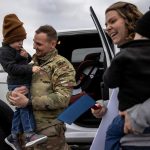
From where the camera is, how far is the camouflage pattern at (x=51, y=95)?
3445 millimetres

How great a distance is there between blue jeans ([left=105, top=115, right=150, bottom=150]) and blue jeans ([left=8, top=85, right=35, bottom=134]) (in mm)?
1206

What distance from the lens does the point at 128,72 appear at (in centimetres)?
227

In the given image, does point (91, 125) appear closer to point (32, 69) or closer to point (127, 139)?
point (32, 69)

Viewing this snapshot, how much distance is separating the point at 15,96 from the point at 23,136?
0.37 metres

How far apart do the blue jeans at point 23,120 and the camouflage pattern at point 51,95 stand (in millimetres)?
43

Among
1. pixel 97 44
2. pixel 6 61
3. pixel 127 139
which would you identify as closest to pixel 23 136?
pixel 6 61

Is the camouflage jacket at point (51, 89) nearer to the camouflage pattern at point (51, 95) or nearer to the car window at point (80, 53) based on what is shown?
the camouflage pattern at point (51, 95)

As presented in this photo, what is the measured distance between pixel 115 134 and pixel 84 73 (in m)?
3.53

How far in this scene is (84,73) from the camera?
5906mm

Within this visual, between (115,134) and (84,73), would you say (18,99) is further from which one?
(84,73)

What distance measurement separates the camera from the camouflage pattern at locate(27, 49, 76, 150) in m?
3.45

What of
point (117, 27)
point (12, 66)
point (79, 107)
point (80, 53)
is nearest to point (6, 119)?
point (12, 66)

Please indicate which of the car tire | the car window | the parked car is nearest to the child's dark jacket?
the parked car

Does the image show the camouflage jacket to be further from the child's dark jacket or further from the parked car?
the parked car
